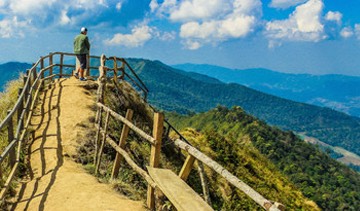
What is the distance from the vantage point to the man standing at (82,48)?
19.0 m

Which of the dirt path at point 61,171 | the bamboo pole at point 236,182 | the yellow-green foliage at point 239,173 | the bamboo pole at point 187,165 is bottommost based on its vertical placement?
the yellow-green foliage at point 239,173

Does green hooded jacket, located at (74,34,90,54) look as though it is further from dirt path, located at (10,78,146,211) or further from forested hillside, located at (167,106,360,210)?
forested hillside, located at (167,106,360,210)

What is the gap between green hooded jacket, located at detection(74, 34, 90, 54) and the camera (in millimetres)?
19023

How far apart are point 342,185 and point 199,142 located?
91305 millimetres

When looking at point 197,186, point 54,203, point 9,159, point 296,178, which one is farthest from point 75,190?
point 296,178

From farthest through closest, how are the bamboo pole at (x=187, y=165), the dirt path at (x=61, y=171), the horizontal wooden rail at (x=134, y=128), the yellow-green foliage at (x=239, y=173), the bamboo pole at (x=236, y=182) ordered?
the yellow-green foliage at (x=239, y=173), the horizontal wooden rail at (x=134, y=128), the dirt path at (x=61, y=171), the bamboo pole at (x=187, y=165), the bamboo pole at (x=236, y=182)

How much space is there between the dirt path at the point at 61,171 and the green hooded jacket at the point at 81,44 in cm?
330

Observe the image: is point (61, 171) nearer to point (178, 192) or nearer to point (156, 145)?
point (156, 145)

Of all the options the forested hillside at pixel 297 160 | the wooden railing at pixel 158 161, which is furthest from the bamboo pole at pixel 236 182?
the forested hillside at pixel 297 160

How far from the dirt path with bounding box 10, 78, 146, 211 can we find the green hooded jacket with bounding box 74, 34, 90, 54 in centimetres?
330

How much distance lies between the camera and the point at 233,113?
116 metres

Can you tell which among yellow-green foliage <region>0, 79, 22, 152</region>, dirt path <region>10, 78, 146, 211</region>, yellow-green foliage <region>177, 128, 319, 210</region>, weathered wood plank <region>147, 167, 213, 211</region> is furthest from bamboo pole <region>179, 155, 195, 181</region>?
yellow-green foliage <region>177, 128, 319, 210</region>

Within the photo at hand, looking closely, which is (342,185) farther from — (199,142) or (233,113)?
(199,142)

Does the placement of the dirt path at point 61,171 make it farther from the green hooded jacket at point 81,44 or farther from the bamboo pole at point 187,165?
the green hooded jacket at point 81,44
